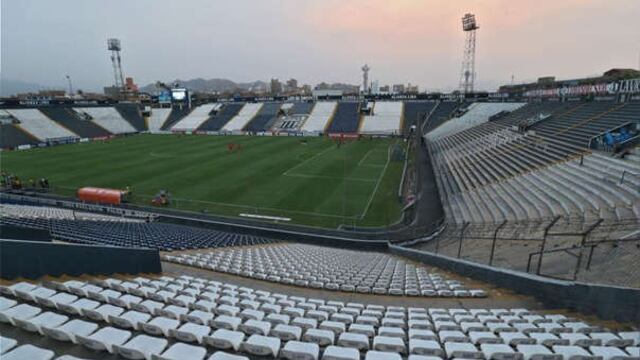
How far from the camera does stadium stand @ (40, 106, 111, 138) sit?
74025mm

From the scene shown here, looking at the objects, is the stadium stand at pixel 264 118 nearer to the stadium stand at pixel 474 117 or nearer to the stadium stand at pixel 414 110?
the stadium stand at pixel 414 110

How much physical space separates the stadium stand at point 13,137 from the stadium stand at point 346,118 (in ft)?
191

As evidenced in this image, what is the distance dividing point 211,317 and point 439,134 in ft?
195

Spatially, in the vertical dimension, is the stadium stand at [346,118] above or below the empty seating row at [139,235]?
above

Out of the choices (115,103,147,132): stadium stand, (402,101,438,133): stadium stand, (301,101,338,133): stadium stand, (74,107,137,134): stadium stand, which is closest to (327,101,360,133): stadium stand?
(301,101,338,133): stadium stand

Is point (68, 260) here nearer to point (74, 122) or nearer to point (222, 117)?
point (74, 122)

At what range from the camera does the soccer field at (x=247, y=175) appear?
2925 centimetres

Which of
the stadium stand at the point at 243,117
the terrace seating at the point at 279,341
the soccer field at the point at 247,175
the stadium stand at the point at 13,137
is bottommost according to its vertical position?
the soccer field at the point at 247,175

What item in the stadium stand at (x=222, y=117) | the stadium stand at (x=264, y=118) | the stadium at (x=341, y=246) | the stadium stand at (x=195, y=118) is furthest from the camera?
the stadium stand at (x=195, y=118)

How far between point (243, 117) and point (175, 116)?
66.3 ft

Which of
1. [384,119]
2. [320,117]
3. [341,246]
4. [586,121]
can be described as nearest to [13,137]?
[320,117]

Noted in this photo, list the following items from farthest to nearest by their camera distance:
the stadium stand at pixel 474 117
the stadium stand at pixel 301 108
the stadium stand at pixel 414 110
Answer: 1. the stadium stand at pixel 301 108
2. the stadium stand at pixel 414 110
3. the stadium stand at pixel 474 117

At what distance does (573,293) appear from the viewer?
9859 mm

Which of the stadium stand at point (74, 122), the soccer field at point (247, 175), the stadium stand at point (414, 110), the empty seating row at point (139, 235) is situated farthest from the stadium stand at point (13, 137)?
the stadium stand at point (414, 110)
